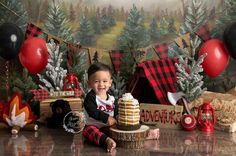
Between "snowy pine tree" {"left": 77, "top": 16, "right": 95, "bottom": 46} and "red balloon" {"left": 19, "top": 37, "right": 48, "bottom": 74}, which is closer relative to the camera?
"red balloon" {"left": 19, "top": 37, "right": 48, "bottom": 74}

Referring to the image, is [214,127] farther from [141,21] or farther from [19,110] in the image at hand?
[19,110]

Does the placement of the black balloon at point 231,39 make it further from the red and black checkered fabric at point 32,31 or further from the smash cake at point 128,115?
the red and black checkered fabric at point 32,31

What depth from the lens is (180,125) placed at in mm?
2650

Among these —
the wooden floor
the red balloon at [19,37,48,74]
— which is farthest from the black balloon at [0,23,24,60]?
the wooden floor

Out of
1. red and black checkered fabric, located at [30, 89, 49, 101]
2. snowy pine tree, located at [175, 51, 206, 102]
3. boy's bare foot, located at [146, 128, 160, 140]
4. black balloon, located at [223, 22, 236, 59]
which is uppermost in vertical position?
black balloon, located at [223, 22, 236, 59]

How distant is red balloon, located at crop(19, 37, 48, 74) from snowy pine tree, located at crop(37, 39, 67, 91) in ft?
0.13

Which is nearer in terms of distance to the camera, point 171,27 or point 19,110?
point 19,110

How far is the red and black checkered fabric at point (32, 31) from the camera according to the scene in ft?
10.3

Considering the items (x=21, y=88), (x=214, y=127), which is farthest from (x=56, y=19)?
(x=214, y=127)

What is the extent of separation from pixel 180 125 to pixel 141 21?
3.15ft

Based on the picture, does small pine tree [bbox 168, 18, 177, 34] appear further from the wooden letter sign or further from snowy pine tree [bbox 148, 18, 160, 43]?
the wooden letter sign

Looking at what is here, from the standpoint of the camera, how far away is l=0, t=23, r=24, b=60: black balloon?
8.68ft

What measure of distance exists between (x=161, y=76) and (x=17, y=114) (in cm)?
103

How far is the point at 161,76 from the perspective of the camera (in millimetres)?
2898
